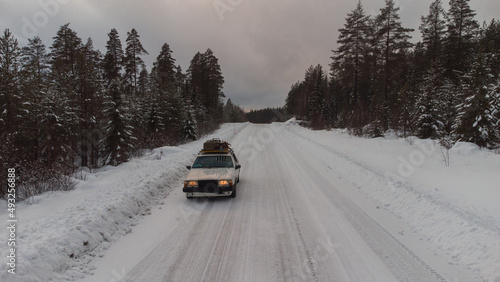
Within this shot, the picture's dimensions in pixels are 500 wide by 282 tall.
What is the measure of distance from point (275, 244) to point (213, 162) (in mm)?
4423

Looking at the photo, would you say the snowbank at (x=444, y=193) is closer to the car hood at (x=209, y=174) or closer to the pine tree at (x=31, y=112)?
the car hood at (x=209, y=174)

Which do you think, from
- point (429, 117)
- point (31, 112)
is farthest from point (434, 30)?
point (31, 112)

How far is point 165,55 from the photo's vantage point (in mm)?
41688

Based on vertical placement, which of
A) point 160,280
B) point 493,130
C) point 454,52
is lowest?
point 160,280

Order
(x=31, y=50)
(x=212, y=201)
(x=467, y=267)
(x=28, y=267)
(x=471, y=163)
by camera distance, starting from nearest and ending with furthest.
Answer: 1. (x=28, y=267)
2. (x=467, y=267)
3. (x=212, y=201)
4. (x=471, y=163)
5. (x=31, y=50)

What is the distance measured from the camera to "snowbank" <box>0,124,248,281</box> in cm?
375

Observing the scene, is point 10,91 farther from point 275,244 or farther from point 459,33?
point 459,33

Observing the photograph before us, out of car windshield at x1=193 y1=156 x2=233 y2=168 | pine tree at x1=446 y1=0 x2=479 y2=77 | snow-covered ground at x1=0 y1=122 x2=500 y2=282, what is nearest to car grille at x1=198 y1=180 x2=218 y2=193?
snow-covered ground at x1=0 y1=122 x2=500 y2=282

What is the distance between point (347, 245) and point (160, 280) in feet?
11.2

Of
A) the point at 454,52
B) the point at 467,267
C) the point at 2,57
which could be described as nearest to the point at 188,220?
the point at 467,267

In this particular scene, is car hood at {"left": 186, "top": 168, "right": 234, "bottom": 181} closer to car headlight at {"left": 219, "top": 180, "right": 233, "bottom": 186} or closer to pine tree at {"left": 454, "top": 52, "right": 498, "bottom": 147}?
car headlight at {"left": 219, "top": 180, "right": 233, "bottom": 186}

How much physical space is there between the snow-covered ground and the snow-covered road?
2 cm

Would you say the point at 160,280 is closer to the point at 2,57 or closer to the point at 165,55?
the point at 2,57

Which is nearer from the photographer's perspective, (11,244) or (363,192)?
(11,244)
